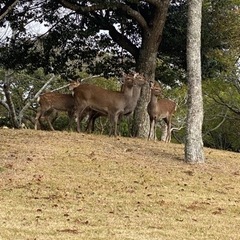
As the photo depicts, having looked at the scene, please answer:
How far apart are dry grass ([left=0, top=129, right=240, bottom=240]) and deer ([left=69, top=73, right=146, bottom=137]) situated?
Answer: 1744 mm

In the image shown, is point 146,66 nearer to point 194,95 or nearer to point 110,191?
point 194,95

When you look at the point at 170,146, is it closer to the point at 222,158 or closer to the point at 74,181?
the point at 222,158

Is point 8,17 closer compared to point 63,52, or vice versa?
point 8,17

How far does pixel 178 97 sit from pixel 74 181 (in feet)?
85.6

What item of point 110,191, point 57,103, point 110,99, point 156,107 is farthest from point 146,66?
point 110,191

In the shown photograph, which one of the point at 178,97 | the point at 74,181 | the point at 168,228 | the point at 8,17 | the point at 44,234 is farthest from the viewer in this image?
the point at 178,97

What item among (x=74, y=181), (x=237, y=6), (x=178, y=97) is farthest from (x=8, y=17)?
(x=178, y=97)

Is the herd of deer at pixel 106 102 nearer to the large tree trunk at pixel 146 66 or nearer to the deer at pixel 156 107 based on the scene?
the deer at pixel 156 107

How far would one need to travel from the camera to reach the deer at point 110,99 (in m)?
17.1

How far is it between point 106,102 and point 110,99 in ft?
0.47

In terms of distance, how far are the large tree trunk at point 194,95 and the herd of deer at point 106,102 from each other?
143 inches

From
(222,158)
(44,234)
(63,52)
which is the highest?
(63,52)

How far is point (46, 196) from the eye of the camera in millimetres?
10188

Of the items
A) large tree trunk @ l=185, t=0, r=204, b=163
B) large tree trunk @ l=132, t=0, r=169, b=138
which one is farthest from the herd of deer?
large tree trunk @ l=185, t=0, r=204, b=163
